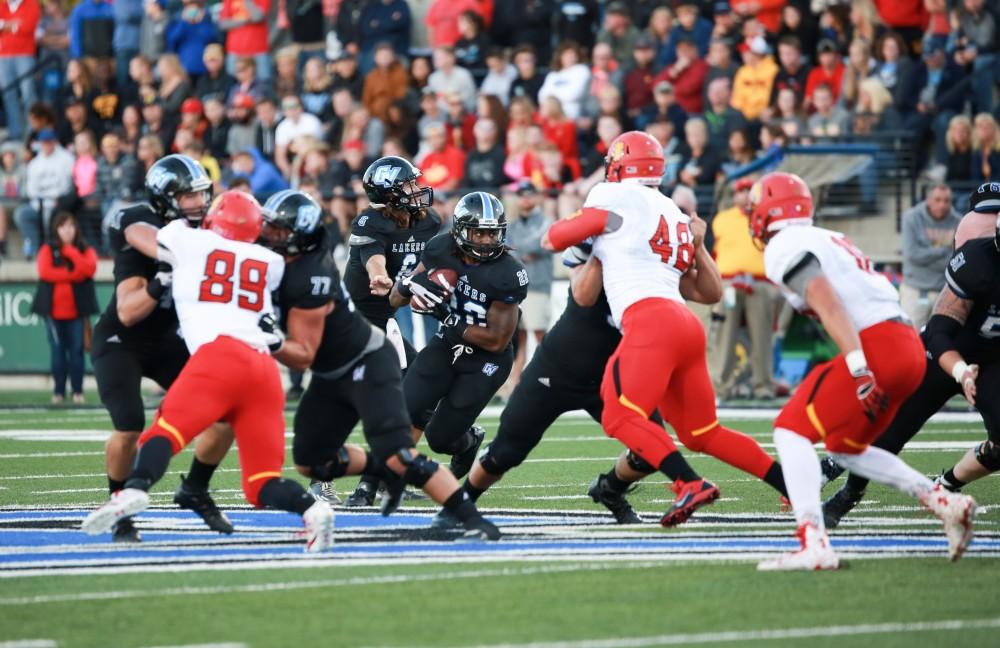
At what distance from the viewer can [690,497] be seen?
760 cm

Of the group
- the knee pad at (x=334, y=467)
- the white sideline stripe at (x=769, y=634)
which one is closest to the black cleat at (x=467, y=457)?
the knee pad at (x=334, y=467)

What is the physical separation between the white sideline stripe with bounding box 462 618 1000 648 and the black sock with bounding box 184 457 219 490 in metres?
3.02

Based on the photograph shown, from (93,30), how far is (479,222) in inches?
602

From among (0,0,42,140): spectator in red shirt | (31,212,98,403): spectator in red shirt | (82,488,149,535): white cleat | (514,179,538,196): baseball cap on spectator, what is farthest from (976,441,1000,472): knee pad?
(0,0,42,140): spectator in red shirt

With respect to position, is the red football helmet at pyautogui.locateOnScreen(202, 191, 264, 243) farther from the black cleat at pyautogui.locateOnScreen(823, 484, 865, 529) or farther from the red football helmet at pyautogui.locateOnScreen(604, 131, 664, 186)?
the black cleat at pyautogui.locateOnScreen(823, 484, 865, 529)

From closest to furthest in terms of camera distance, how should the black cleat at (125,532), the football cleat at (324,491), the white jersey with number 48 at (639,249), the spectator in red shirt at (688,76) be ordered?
the black cleat at (125,532) → the white jersey with number 48 at (639,249) → the football cleat at (324,491) → the spectator in red shirt at (688,76)

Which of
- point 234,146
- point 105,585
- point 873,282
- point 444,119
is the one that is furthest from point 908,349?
point 234,146

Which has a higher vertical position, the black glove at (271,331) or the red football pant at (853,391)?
the black glove at (271,331)

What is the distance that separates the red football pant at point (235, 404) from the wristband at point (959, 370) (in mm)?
3180

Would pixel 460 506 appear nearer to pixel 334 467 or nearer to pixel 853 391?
pixel 334 467

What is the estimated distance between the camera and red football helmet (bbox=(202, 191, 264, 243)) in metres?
7.71

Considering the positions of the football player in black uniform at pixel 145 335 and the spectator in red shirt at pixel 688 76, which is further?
the spectator in red shirt at pixel 688 76

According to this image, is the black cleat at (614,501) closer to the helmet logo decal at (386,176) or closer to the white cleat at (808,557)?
the white cleat at (808,557)

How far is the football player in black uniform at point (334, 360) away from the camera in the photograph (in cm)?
772
